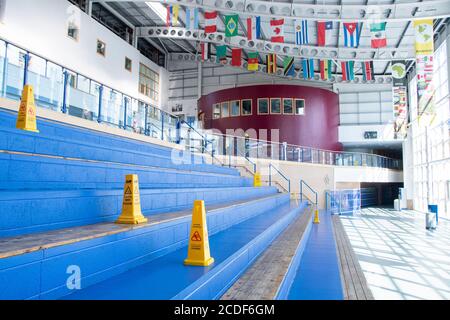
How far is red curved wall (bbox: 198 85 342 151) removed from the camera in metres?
22.0

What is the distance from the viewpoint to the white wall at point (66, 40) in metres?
11.8

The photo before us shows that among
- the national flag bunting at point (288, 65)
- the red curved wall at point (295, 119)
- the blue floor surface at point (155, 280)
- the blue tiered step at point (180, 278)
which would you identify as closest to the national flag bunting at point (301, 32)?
the national flag bunting at point (288, 65)

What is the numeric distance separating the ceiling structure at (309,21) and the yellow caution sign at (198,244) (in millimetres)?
12590

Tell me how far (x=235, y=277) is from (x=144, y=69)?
2112 cm

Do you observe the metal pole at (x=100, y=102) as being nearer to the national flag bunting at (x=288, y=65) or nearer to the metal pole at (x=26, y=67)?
the metal pole at (x=26, y=67)

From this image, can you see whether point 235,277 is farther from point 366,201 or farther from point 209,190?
point 366,201

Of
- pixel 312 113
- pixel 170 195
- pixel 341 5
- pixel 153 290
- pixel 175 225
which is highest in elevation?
pixel 341 5

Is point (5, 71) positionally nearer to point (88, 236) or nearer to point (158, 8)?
point (88, 236)

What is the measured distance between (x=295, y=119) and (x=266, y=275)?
64.9ft

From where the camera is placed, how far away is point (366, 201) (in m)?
26.2

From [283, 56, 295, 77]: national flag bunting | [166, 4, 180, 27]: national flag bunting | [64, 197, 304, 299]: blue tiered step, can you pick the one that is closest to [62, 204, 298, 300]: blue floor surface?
[64, 197, 304, 299]: blue tiered step

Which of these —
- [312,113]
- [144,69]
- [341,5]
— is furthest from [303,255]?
[144,69]
